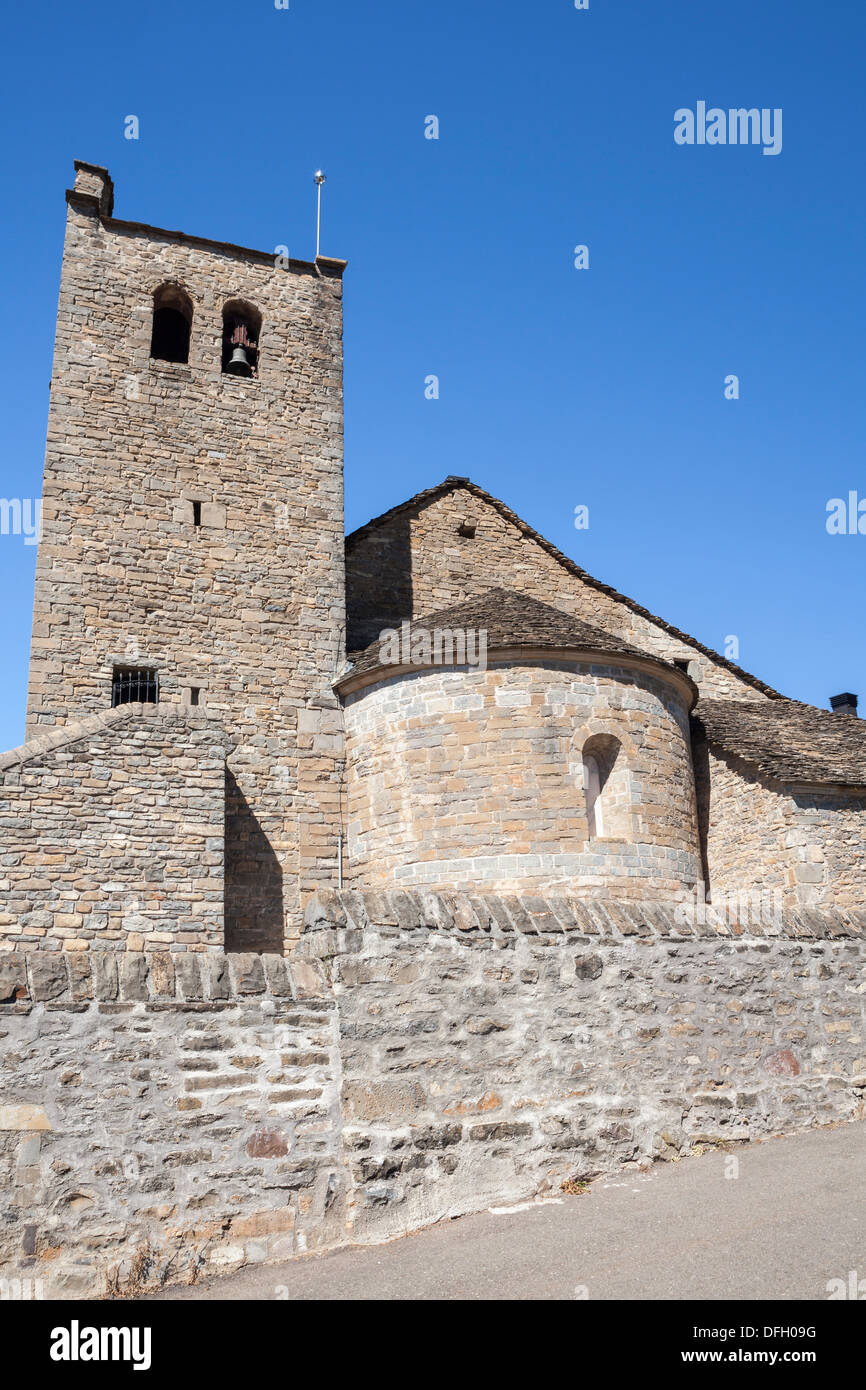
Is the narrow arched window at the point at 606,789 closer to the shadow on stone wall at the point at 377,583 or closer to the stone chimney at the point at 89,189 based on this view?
the shadow on stone wall at the point at 377,583

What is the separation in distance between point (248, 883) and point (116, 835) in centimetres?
217

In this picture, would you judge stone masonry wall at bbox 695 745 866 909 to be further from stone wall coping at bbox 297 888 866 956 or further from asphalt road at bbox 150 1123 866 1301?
asphalt road at bbox 150 1123 866 1301

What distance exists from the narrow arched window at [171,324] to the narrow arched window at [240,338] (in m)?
0.64

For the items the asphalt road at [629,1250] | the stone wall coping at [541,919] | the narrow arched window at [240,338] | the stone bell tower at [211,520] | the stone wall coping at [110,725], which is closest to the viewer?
the asphalt road at [629,1250]

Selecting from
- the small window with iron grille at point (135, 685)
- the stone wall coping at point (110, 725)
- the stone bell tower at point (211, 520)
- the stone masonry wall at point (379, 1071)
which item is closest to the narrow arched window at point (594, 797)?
the stone bell tower at point (211, 520)

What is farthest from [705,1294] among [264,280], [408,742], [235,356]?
[264,280]

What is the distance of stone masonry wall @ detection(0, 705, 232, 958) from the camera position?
11.4m

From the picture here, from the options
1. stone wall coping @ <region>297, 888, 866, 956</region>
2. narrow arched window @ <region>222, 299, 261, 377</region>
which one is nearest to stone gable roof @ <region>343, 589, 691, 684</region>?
narrow arched window @ <region>222, 299, 261, 377</region>

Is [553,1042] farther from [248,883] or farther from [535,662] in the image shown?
[248,883]

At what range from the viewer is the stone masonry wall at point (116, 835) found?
11375 mm

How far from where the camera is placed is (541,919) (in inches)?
257

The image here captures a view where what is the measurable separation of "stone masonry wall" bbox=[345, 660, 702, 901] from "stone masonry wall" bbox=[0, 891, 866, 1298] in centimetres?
481

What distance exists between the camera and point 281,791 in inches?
545

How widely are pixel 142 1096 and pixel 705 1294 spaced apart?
2799 mm
